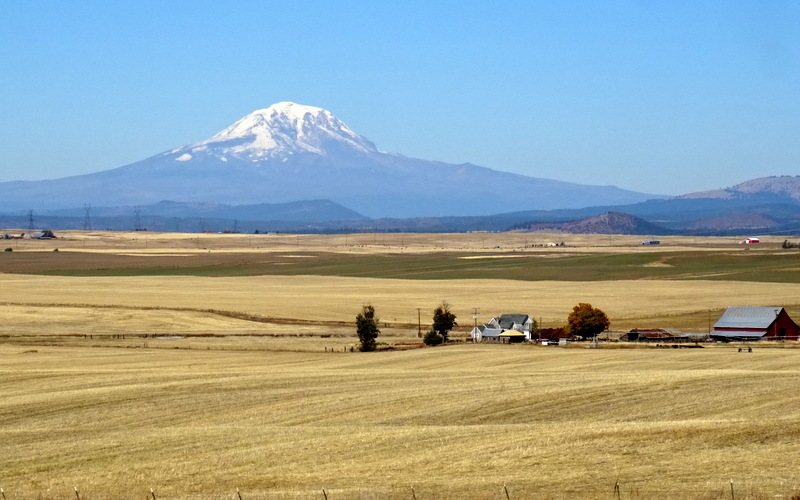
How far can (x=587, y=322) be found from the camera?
61281mm

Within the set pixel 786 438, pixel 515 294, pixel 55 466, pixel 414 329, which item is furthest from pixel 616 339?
pixel 55 466

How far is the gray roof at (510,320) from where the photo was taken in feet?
217

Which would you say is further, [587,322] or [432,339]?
[587,322]

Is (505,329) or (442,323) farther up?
(442,323)

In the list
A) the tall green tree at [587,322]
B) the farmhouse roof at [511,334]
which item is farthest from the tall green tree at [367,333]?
the tall green tree at [587,322]

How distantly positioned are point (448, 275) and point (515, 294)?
2382 cm

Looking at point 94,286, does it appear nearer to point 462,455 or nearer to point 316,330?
point 316,330

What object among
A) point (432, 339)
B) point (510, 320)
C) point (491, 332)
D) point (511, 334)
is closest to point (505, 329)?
point (491, 332)

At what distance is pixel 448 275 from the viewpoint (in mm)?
113438

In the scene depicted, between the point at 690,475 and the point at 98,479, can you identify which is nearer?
the point at 690,475

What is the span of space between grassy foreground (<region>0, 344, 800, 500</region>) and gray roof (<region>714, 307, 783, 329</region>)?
2111 cm

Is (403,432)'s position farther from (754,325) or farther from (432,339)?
(754,325)

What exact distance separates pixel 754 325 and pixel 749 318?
2.98 feet

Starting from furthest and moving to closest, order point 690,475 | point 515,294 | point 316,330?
point 515,294 < point 316,330 < point 690,475
